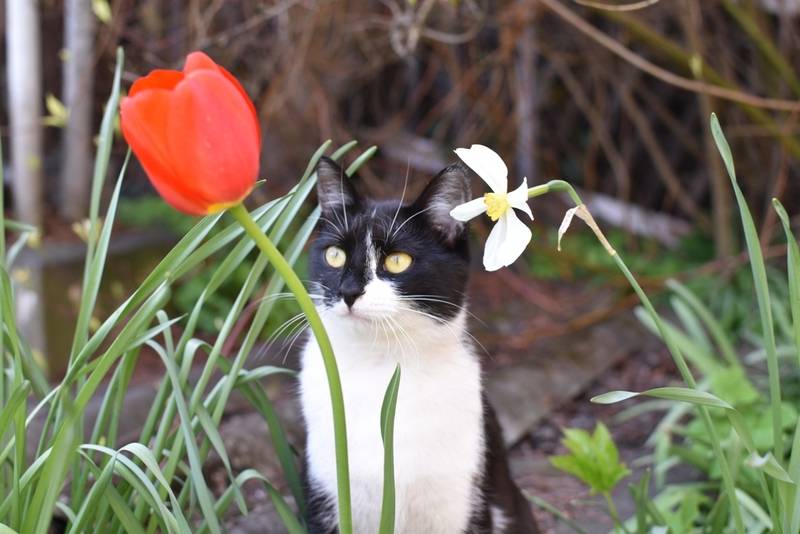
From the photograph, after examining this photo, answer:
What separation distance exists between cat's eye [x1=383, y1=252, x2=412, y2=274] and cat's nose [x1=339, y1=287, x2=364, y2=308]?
0.09m

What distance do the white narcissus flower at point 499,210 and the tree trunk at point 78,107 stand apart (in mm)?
2552

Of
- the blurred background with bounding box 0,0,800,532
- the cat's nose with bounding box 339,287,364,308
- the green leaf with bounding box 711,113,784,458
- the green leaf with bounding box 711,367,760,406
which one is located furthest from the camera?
the blurred background with bounding box 0,0,800,532

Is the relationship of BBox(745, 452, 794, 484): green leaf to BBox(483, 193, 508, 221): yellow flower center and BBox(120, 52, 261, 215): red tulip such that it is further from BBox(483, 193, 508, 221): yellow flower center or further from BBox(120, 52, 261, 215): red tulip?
BBox(120, 52, 261, 215): red tulip

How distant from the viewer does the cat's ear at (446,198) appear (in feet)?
4.38

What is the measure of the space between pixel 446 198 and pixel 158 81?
2.00 ft

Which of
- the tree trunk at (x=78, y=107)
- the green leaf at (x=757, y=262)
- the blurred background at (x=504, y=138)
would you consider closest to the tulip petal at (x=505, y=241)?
the green leaf at (x=757, y=262)

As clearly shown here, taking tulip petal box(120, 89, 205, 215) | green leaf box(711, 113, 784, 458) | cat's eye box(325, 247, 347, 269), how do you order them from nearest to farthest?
tulip petal box(120, 89, 205, 215) → green leaf box(711, 113, 784, 458) → cat's eye box(325, 247, 347, 269)

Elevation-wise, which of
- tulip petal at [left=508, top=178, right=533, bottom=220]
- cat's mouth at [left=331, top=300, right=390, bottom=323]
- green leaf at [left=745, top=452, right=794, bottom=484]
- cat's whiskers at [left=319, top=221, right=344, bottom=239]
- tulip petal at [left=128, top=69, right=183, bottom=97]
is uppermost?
tulip petal at [left=128, top=69, right=183, bottom=97]

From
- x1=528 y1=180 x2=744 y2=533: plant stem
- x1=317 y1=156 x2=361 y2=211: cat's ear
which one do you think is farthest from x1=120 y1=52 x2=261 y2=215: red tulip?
x1=317 y1=156 x2=361 y2=211: cat's ear

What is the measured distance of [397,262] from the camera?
1381mm

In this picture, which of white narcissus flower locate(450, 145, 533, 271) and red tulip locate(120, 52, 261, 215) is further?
white narcissus flower locate(450, 145, 533, 271)

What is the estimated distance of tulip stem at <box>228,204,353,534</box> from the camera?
85 centimetres

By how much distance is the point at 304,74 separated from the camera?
135 inches

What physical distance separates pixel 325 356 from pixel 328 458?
51 cm
